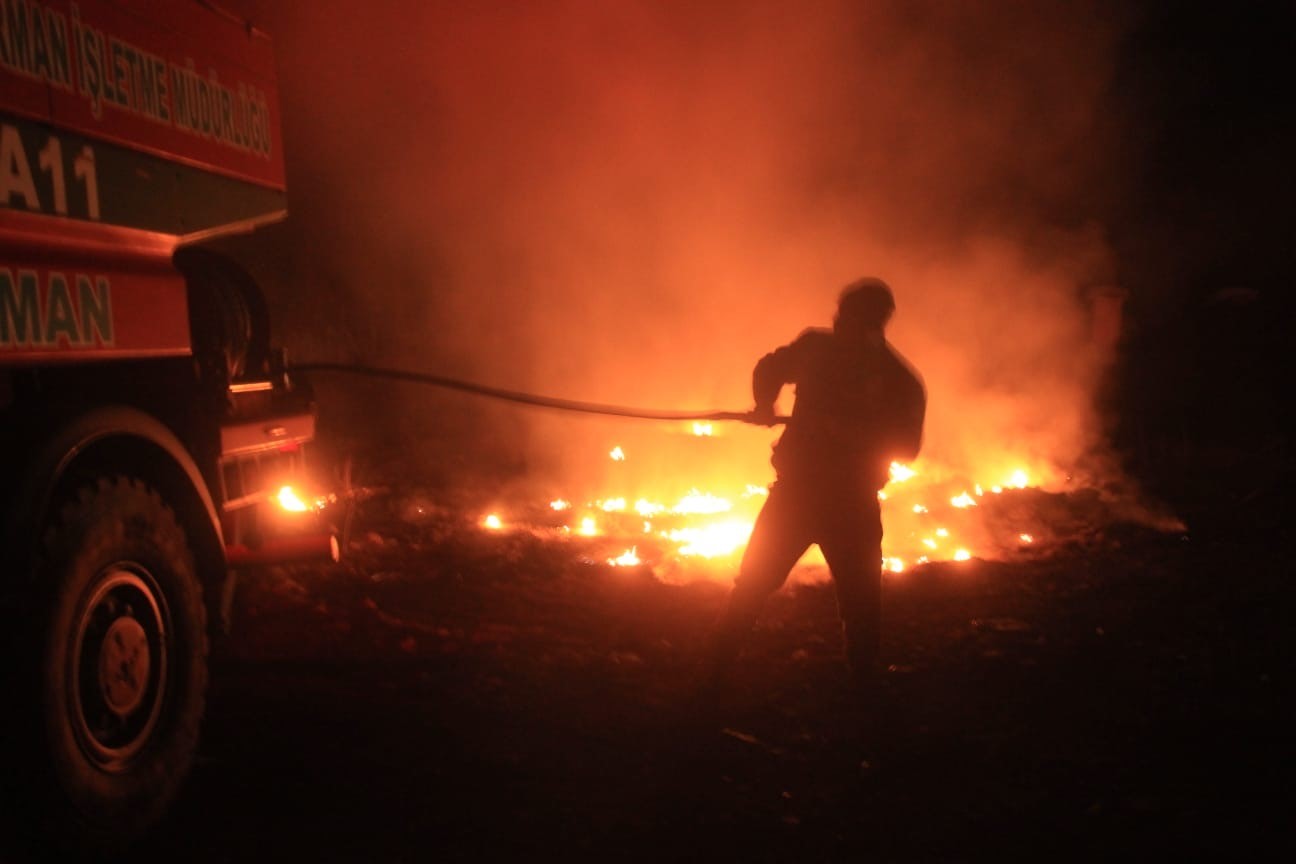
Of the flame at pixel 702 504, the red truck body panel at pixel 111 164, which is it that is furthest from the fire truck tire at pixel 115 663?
the flame at pixel 702 504

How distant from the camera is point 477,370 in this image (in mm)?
14492

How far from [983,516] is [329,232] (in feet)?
29.0

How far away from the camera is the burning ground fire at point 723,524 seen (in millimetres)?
7836

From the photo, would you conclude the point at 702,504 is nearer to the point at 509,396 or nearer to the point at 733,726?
the point at 509,396

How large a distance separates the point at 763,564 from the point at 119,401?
8.52 feet

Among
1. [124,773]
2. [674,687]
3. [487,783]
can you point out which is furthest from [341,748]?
[674,687]

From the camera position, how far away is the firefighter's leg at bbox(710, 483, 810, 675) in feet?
15.2

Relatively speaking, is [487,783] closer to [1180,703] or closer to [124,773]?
[124,773]

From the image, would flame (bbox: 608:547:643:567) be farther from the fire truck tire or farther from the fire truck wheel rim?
the fire truck wheel rim

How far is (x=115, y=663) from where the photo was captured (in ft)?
9.98

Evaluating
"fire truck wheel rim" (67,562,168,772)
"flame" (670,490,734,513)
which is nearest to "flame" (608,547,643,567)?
"flame" (670,490,734,513)

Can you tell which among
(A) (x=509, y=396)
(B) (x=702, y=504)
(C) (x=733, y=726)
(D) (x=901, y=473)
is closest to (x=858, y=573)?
(C) (x=733, y=726)

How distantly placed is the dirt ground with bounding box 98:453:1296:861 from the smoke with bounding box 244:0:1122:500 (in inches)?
240

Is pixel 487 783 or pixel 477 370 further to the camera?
pixel 477 370
